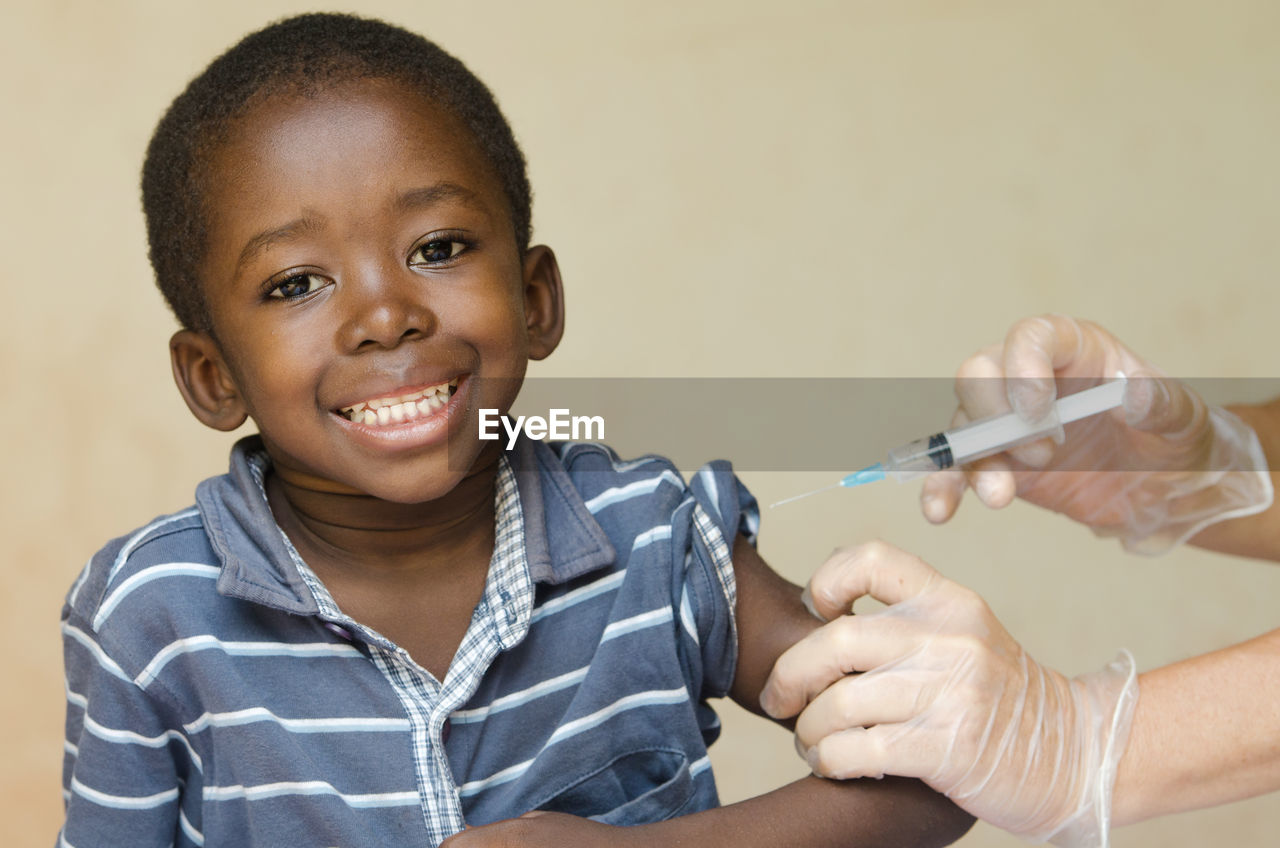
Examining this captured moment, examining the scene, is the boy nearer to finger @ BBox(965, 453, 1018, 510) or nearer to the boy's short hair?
the boy's short hair

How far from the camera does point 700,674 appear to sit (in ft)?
3.95

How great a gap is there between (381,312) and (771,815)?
1.74ft

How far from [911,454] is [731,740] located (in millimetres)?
1264

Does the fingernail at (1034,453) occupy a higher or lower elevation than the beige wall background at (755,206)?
lower

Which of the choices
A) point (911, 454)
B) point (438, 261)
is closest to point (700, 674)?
point (911, 454)

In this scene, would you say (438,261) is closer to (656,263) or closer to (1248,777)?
(1248,777)

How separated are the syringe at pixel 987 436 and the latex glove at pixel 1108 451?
2cm

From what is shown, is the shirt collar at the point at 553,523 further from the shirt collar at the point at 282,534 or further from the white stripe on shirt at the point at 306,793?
the white stripe on shirt at the point at 306,793

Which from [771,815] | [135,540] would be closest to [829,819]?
[771,815]

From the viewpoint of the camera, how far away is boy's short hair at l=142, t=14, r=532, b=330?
1.08m

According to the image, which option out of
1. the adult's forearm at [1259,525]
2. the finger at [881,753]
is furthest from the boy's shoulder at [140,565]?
the adult's forearm at [1259,525]

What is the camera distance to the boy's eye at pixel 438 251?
3.51 feet

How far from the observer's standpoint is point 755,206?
224 centimetres

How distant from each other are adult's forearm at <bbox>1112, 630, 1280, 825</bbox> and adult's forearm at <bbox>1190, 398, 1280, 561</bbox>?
0.99 feet
